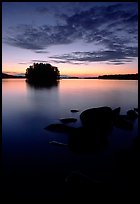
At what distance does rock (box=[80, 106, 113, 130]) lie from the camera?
9170mm

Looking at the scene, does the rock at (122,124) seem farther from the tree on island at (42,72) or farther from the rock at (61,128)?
the tree on island at (42,72)

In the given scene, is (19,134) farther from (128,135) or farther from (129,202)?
(129,202)

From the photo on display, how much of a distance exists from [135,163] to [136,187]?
2.69ft

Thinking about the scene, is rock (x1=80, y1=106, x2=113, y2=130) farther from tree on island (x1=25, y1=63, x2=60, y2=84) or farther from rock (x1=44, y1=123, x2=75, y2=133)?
tree on island (x1=25, y1=63, x2=60, y2=84)

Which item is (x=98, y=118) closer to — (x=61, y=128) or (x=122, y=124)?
(x=122, y=124)

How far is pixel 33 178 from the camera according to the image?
4.86 m

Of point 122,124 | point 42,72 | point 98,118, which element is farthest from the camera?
point 42,72

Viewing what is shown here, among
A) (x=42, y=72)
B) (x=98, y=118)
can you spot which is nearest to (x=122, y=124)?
(x=98, y=118)

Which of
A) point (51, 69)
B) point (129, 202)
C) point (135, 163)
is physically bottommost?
point (129, 202)

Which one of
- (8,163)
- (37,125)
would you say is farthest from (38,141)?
(37,125)

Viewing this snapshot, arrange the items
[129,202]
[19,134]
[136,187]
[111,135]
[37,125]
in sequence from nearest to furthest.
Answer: [129,202] → [136,187] → [111,135] → [19,134] → [37,125]

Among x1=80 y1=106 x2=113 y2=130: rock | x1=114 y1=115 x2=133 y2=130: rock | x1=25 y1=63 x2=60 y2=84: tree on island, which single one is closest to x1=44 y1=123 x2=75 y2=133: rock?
x1=80 y1=106 x2=113 y2=130: rock

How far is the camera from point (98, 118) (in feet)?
30.5

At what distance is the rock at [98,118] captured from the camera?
917cm
